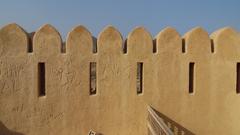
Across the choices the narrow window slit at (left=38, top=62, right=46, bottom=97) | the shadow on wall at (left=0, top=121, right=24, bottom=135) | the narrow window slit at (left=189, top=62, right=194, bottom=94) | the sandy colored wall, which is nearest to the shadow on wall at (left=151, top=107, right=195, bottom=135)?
the sandy colored wall

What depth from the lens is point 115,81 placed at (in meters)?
6.56

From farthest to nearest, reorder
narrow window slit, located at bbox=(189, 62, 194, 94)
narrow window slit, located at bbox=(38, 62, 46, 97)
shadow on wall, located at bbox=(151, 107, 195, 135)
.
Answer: narrow window slit, located at bbox=(189, 62, 194, 94), shadow on wall, located at bbox=(151, 107, 195, 135), narrow window slit, located at bbox=(38, 62, 46, 97)

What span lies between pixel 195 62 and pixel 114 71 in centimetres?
209

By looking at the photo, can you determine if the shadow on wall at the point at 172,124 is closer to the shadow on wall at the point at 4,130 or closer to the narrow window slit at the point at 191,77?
the narrow window slit at the point at 191,77

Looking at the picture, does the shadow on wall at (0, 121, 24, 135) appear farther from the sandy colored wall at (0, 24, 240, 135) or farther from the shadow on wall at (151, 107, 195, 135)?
the shadow on wall at (151, 107, 195, 135)

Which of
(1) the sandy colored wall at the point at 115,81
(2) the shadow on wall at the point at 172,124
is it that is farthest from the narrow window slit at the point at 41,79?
(2) the shadow on wall at the point at 172,124

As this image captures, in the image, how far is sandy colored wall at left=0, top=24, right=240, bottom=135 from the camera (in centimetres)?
612

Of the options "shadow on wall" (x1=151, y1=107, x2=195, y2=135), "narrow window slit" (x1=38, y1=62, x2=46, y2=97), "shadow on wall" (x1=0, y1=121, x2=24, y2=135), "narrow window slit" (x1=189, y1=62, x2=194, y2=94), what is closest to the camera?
"shadow on wall" (x1=0, y1=121, x2=24, y2=135)

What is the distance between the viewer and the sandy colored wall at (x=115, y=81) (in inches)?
241

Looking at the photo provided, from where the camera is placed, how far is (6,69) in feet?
19.8

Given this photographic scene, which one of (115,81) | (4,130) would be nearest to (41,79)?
(4,130)

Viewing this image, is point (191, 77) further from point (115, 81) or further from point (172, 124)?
point (115, 81)

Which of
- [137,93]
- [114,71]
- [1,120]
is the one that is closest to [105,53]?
[114,71]

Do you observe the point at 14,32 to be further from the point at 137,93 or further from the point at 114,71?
the point at 137,93
